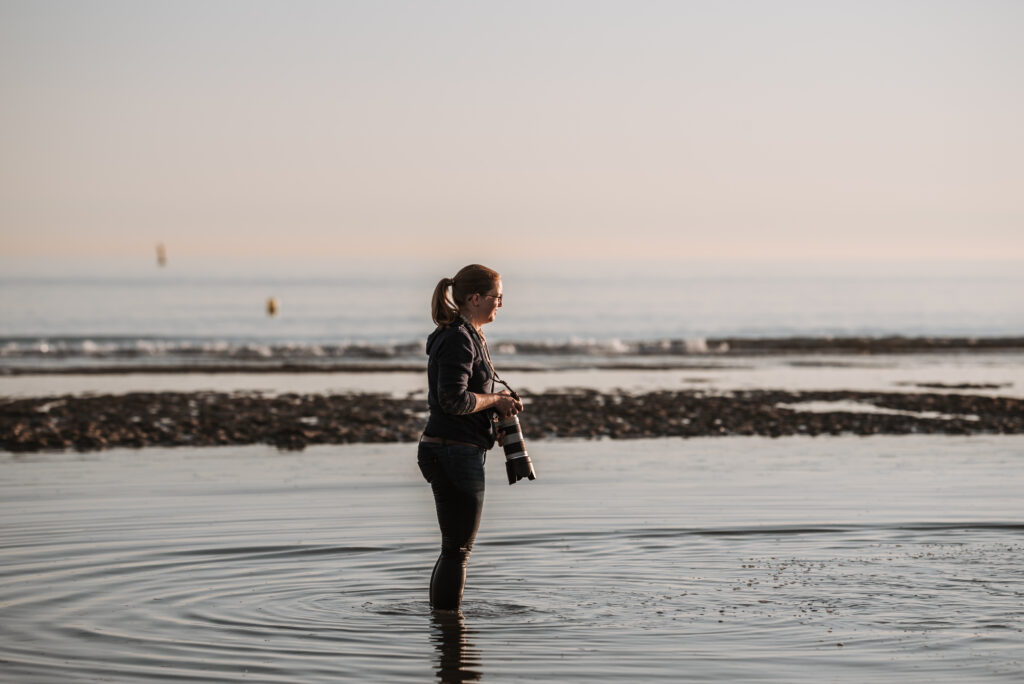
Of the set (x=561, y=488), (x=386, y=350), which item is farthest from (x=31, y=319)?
(x=561, y=488)

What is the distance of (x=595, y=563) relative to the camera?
349 inches

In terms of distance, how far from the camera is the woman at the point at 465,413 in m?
6.77

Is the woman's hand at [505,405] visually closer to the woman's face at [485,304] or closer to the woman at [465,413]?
the woman at [465,413]

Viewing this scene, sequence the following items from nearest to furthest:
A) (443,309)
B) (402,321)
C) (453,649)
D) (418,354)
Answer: (453,649) < (443,309) < (418,354) < (402,321)

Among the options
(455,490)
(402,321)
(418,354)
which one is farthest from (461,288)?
(402,321)

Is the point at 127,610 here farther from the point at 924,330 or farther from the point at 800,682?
the point at 924,330

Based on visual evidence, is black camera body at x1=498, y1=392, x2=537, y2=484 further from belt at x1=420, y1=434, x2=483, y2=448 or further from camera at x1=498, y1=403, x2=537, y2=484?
belt at x1=420, y1=434, x2=483, y2=448

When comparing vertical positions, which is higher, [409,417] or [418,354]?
[418,354]

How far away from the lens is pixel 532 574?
8.52 m

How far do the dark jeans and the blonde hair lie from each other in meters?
0.69

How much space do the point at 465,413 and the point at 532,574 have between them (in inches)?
86.2

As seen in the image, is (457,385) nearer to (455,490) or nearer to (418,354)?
(455,490)

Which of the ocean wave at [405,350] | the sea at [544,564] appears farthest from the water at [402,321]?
the sea at [544,564]

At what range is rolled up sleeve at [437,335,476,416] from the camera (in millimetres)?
6660
